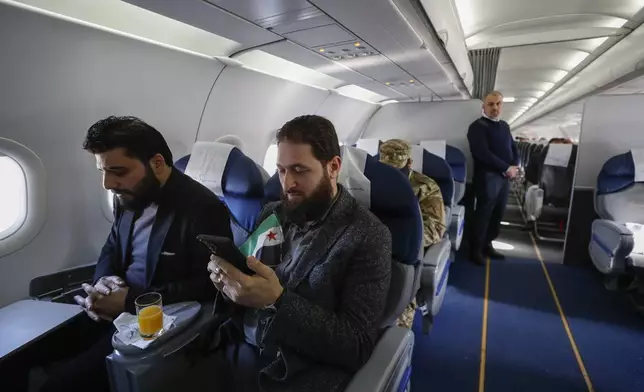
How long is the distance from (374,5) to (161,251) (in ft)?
5.45

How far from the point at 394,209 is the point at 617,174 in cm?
348

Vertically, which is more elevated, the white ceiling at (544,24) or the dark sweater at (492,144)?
the white ceiling at (544,24)

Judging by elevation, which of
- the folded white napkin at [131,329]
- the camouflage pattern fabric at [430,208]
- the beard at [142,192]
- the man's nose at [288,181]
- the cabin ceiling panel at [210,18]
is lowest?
the folded white napkin at [131,329]

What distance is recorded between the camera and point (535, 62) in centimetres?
625

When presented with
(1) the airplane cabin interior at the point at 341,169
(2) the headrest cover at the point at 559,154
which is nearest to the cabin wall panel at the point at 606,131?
(1) the airplane cabin interior at the point at 341,169

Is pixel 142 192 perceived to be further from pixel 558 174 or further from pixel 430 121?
pixel 558 174

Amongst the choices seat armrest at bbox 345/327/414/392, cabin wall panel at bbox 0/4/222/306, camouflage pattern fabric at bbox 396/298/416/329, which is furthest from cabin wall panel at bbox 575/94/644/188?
cabin wall panel at bbox 0/4/222/306

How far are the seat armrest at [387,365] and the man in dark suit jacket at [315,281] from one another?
40 millimetres

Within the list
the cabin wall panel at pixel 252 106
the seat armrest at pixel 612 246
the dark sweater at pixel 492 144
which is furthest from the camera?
the dark sweater at pixel 492 144

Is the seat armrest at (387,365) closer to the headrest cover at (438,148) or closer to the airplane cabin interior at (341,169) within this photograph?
the airplane cabin interior at (341,169)

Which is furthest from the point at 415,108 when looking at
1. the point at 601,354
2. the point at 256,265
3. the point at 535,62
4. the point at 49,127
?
the point at 256,265

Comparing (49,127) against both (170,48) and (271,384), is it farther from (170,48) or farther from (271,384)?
(271,384)

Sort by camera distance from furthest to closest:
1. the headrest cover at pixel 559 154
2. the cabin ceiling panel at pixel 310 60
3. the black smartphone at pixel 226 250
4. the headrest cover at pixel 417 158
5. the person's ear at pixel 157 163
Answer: the headrest cover at pixel 559 154, the headrest cover at pixel 417 158, the cabin ceiling panel at pixel 310 60, the person's ear at pixel 157 163, the black smartphone at pixel 226 250

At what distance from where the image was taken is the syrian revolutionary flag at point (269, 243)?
1567mm
